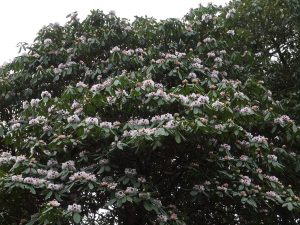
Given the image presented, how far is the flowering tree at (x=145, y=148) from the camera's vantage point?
15.6ft

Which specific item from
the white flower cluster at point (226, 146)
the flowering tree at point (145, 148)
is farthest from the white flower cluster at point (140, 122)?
the white flower cluster at point (226, 146)

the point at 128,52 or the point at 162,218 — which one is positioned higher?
the point at 128,52

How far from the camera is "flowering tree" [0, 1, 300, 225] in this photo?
475 cm

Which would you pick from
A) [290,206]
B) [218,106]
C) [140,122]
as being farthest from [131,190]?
[290,206]

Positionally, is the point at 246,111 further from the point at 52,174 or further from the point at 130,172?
the point at 52,174

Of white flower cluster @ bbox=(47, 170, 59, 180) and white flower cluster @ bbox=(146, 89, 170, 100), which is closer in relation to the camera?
white flower cluster @ bbox=(47, 170, 59, 180)

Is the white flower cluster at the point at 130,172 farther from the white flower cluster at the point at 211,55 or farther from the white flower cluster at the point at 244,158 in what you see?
the white flower cluster at the point at 211,55

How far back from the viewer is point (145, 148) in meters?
4.85

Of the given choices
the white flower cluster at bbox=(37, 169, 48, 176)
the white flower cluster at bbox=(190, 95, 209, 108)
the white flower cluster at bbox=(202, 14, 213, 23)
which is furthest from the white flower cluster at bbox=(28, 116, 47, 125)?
the white flower cluster at bbox=(202, 14, 213, 23)

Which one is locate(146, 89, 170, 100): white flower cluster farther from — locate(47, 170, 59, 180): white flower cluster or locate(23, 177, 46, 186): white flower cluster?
locate(23, 177, 46, 186): white flower cluster

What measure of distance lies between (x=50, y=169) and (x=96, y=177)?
0.49 m

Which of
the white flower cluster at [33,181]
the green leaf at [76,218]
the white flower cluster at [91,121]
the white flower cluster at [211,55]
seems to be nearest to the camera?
the green leaf at [76,218]

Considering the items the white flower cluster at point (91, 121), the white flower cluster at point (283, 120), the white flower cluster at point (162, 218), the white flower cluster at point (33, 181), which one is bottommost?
the white flower cluster at point (162, 218)

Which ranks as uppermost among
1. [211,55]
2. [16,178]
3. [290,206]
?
[211,55]
